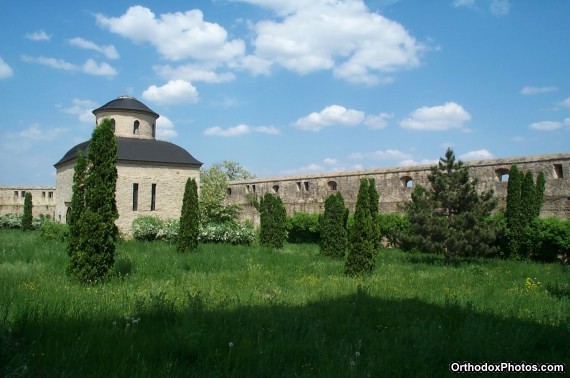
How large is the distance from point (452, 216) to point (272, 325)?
434 inches

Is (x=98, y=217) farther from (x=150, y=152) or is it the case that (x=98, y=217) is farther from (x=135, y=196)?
(x=150, y=152)

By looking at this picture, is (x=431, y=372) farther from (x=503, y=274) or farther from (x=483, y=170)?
(x=483, y=170)

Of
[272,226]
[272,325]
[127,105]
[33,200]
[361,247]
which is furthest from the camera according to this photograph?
[33,200]

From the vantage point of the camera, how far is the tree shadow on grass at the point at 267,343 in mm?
4598

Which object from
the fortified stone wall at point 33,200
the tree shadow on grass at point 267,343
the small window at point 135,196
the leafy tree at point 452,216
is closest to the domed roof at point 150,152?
the small window at point 135,196

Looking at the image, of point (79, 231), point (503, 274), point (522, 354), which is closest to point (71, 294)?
point (79, 231)

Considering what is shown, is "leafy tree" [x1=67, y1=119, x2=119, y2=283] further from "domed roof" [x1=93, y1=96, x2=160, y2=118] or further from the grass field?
"domed roof" [x1=93, y1=96, x2=160, y2=118]

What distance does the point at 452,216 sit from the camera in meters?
15.5

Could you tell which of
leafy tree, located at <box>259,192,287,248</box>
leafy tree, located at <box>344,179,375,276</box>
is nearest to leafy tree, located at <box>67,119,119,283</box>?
leafy tree, located at <box>344,179,375,276</box>

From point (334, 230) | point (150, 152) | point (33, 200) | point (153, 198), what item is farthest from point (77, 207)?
point (33, 200)

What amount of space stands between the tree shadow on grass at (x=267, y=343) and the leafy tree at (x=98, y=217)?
4287 millimetres

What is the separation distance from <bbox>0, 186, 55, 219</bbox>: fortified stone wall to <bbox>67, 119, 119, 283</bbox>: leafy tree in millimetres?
45255

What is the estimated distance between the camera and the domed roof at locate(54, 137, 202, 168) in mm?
26434

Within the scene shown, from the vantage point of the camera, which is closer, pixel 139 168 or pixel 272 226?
pixel 272 226
